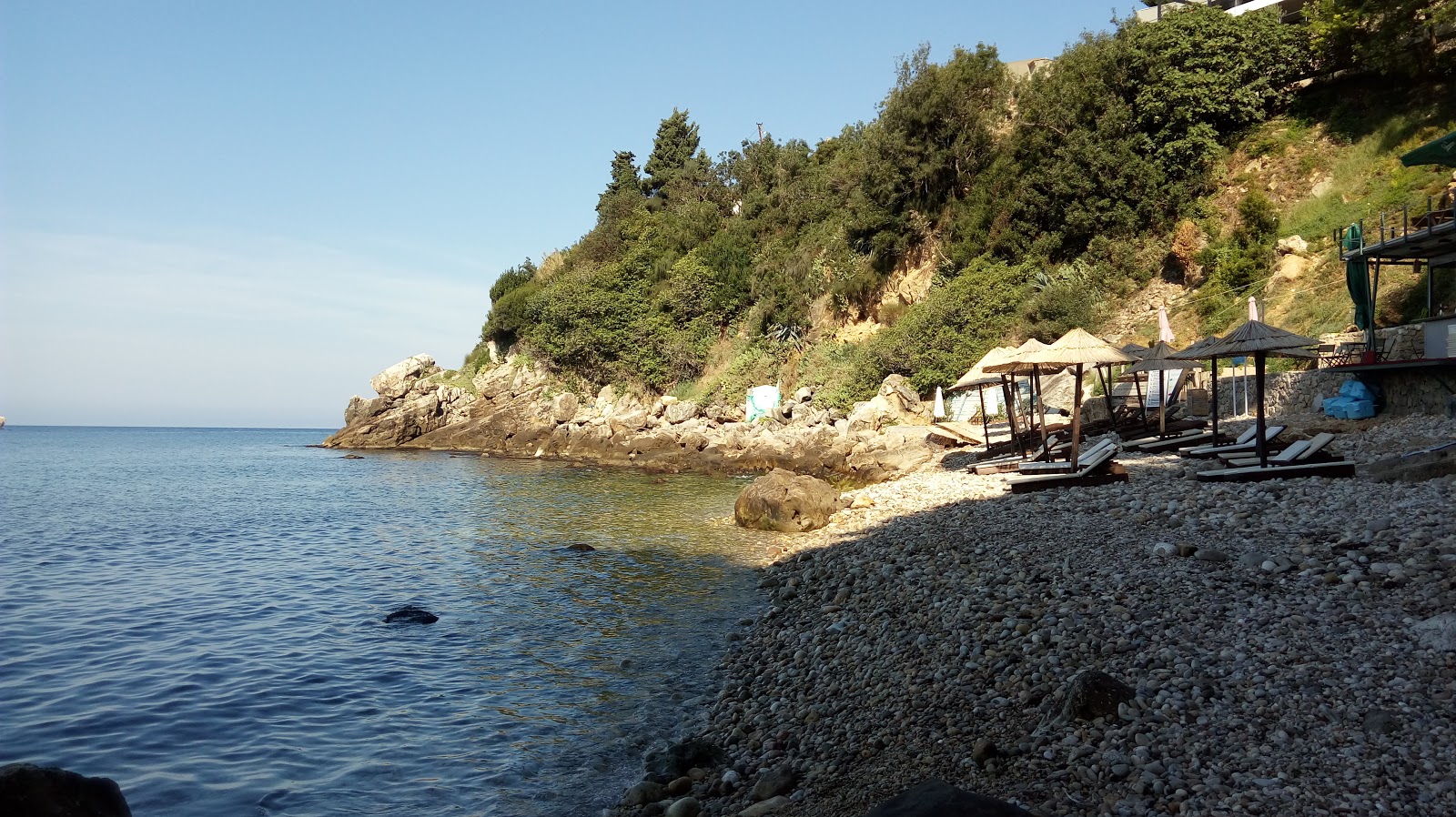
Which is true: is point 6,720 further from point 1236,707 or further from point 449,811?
point 1236,707

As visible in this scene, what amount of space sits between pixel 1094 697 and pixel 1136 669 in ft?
2.48

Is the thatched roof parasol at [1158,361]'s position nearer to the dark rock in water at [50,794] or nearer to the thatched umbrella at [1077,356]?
the thatched umbrella at [1077,356]

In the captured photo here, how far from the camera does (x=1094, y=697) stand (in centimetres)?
506

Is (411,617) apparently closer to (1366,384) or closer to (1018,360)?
(1018,360)

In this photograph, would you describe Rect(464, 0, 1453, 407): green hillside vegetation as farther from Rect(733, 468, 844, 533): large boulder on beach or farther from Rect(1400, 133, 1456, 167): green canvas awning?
Rect(733, 468, 844, 533): large boulder on beach

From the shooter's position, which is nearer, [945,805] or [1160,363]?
[945,805]

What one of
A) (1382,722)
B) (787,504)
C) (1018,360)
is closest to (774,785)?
(1382,722)

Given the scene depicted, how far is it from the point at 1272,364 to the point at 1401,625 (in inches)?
771

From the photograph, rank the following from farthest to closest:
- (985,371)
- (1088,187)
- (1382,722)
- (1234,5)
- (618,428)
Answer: (1234,5) < (618,428) < (1088,187) < (985,371) < (1382,722)

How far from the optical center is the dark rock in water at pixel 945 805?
3.28 m

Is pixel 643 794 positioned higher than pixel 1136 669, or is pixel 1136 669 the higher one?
pixel 1136 669

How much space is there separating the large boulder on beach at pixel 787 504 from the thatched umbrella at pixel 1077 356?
5294mm

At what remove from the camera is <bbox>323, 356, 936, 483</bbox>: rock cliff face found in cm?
2820

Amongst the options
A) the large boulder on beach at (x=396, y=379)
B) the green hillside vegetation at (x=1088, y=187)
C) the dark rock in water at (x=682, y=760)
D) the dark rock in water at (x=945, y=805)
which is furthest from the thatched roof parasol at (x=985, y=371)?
the large boulder on beach at (x=396, y=379)
